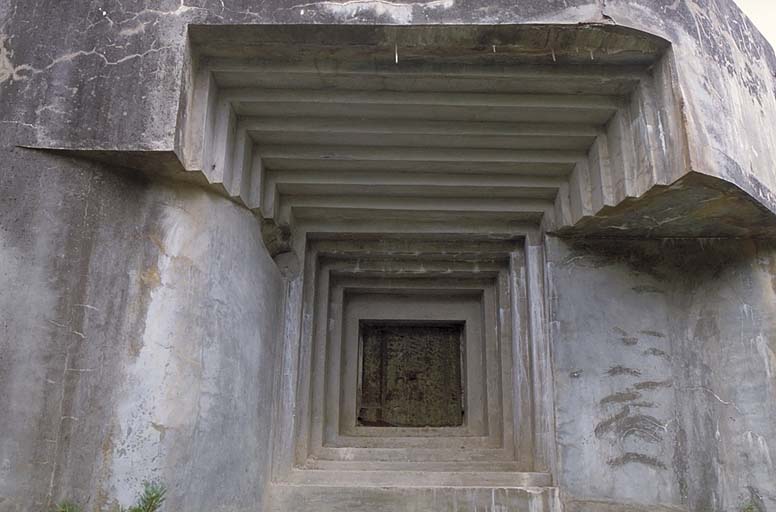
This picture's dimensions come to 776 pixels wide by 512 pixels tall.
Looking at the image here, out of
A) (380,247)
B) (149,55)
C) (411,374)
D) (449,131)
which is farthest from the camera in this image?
(411,374)

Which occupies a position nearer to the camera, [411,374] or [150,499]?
[150,499]

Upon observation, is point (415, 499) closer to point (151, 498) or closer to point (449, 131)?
point (151, 498)

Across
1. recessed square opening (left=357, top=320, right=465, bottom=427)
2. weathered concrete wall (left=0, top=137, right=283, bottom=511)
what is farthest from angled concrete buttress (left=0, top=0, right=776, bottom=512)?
recessed square opening (left=357, top=320, right=465, bottom=427)

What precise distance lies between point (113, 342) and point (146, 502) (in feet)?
2.72

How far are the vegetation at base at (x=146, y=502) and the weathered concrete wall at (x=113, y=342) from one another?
0.18ft

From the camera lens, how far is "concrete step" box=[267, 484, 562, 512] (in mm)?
4367

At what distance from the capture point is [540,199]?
16.2 feet

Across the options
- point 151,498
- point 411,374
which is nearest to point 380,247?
point 411,374

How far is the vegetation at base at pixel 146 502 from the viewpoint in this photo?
314 centimetres

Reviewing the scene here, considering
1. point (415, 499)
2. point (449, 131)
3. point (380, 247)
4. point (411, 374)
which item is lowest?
point (415, 499)

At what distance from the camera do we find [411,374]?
6.05m

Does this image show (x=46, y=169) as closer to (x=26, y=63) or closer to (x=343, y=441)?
(x=26, y=63)

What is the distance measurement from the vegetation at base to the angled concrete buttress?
6cm

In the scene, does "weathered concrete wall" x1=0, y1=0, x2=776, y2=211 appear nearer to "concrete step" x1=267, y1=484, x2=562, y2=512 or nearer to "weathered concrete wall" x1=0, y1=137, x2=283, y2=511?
"weathered concrete wall" x1=0, y1=137, x2=283, y2=511
